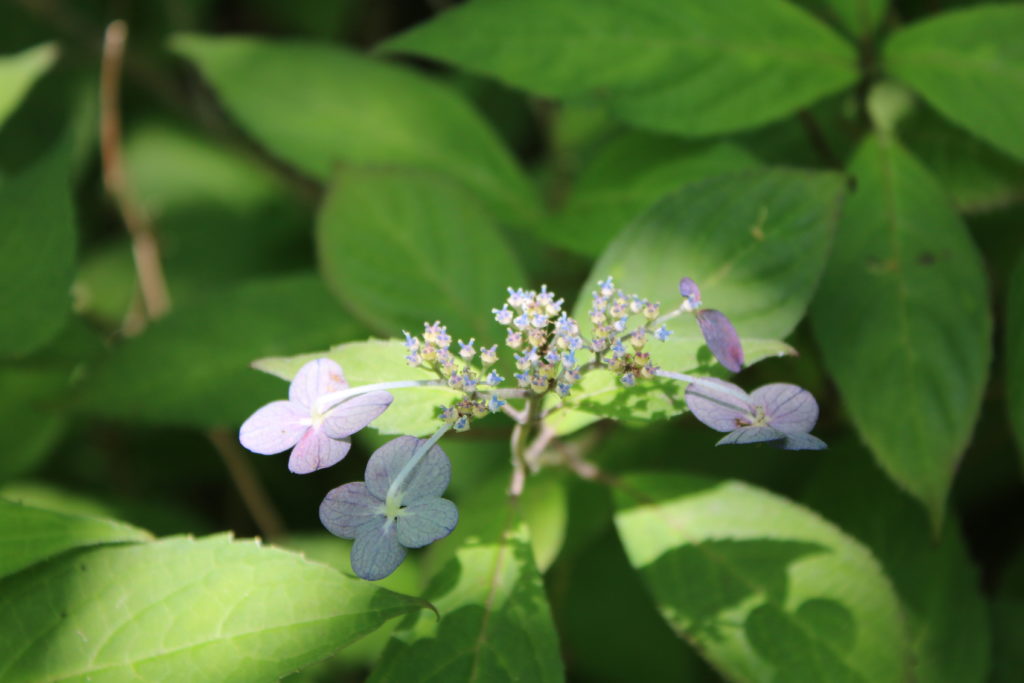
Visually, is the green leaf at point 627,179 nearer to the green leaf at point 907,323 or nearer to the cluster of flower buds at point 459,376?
the green leaf at point 907,323

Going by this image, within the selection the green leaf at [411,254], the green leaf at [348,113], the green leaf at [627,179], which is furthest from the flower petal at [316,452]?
the green leaf at [348,113]

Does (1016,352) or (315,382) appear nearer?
(315,382)

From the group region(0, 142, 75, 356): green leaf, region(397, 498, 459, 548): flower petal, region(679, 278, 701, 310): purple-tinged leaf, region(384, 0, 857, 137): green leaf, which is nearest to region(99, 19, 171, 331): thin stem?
region(0, 142, 75, 356): green leaf

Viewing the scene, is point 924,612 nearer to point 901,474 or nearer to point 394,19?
point 901,474

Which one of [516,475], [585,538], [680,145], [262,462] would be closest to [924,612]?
[585,538]

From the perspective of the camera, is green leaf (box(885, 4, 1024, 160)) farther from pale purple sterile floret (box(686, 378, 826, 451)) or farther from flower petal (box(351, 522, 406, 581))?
flower petal (box(351, 522, 406, 581))

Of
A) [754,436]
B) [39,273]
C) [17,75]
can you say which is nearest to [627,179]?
Answer: [754,436]

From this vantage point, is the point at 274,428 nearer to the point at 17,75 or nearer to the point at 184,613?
the point at 184,613
